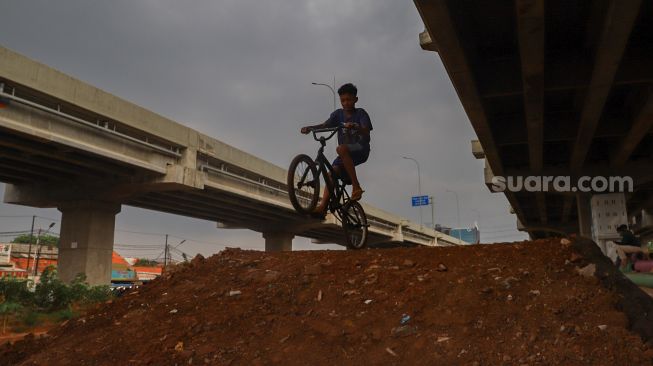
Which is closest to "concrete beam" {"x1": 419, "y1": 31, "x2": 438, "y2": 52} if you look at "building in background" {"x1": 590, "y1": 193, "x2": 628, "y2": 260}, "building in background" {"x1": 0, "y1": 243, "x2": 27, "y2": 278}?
"building in background" {"x1": 590, "y1": 193, "x2": 628, "y2": 260}

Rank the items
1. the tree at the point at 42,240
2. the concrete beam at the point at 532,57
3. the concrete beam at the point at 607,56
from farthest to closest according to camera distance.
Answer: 1. the tree at the point at 42,240
2. the concrete beam at the point at 607,56
3. the concrete beam at the point at 532,57

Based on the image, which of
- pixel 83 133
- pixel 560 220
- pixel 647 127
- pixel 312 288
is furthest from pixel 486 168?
pixel 560 220

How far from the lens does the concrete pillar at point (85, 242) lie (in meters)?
27.6

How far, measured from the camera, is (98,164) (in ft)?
80.9

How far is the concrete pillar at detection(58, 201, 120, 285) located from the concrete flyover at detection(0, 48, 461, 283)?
0.20 ft

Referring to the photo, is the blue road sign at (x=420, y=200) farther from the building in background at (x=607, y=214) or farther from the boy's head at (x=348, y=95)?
the boy's head at (x=348, y=95)

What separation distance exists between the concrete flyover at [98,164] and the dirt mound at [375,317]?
16.8m

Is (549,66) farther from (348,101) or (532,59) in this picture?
(348,101)

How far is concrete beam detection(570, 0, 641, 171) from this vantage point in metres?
9.96

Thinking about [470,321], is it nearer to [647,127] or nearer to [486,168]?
[647,127]

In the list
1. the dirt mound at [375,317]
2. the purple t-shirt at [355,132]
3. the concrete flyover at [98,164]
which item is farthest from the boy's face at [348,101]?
the concrete flyover at [98,164]

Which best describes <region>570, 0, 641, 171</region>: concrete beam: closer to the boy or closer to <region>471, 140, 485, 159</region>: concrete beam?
the boy

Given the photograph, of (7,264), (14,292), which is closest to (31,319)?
(14,292)

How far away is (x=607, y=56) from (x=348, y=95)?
27.2ft
